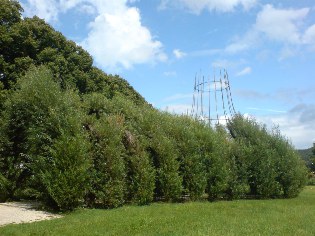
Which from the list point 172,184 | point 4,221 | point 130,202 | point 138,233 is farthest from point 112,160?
point 138,233

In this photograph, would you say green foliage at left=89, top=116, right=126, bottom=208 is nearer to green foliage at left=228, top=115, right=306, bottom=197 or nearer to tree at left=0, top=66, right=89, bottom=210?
tree at left=0, top=66, right=89, bottom=210

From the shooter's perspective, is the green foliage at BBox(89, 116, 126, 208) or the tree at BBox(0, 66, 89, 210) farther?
the green foliage at BBox(89, 116, 126, 208)

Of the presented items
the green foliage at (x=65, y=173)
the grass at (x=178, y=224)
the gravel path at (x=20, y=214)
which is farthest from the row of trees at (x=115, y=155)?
the grass at (x=178, y=224)

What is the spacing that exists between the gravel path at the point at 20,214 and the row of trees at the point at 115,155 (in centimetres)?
85

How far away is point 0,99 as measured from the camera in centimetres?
2714

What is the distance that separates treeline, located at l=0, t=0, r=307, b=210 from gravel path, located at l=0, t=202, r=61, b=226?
2.68 ft

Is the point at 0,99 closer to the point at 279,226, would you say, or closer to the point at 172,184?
the point at 172,184

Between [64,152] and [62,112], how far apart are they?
2.02 m

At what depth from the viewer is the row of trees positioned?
1819 cm

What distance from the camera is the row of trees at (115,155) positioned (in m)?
18.2

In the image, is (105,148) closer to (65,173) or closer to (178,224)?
(65,173)

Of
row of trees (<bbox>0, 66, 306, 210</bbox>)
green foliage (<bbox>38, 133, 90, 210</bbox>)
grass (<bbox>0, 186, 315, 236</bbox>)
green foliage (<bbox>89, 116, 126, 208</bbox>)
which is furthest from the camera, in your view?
green foliage (<bbox>89, 116, 126, 208</bbox>)

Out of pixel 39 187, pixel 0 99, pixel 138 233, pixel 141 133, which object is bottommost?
pixel 138 233

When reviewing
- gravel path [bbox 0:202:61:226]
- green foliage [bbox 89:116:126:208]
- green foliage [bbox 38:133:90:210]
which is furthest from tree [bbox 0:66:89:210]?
green foliage [bbox 89:116:126:208]
